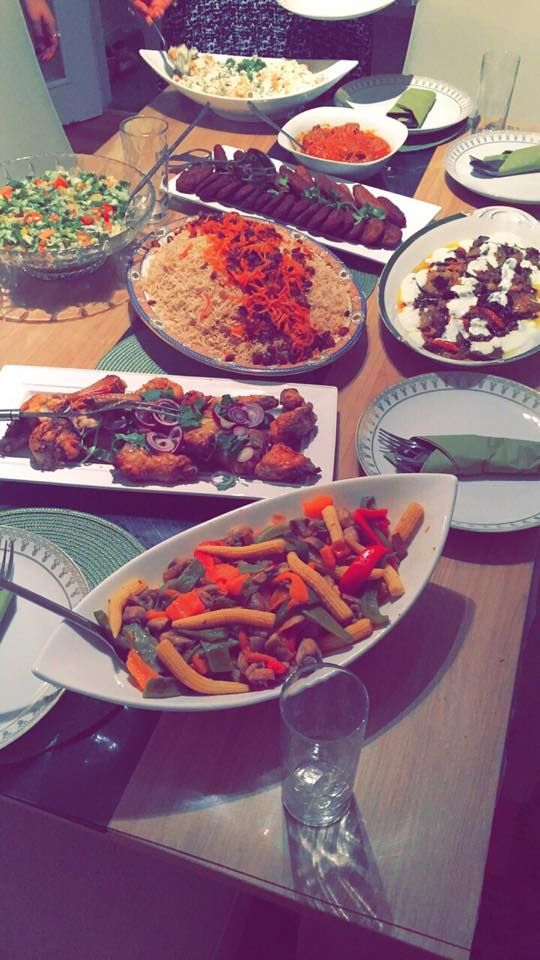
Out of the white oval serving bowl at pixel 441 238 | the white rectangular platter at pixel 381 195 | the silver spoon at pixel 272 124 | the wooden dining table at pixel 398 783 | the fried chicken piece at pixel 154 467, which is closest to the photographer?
the wooden dining table at pixel 398 783

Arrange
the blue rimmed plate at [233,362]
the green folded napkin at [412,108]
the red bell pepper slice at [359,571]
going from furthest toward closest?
the green folded napkin at [412,108] → the blue rimmed plate at [233,362] → the red bell pepper slice at [359,571]

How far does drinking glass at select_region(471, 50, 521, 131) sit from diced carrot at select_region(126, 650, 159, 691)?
7.58ft

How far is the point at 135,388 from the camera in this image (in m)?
1.71

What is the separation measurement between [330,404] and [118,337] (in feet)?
1.97

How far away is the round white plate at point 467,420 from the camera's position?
1.48 metres

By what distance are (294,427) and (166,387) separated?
0.30m

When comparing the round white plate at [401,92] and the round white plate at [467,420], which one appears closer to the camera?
the round white plate at [467,420]

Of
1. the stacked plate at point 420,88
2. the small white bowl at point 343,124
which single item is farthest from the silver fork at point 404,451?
the stacked plate at point 420,88

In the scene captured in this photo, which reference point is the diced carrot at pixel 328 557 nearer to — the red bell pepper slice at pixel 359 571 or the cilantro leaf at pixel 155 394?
the red bell pepper slice at pixel 359 571

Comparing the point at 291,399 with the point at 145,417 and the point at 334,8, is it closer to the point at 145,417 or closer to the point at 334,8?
the point at 145,417

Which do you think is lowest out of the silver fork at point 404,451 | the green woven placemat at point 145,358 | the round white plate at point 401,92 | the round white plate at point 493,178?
the green woven placemat at point 145,358

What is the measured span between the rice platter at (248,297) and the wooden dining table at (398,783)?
62 cm

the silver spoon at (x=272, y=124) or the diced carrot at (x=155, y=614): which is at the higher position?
the silver spoon at (x=272, y=124)

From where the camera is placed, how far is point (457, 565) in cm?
143
